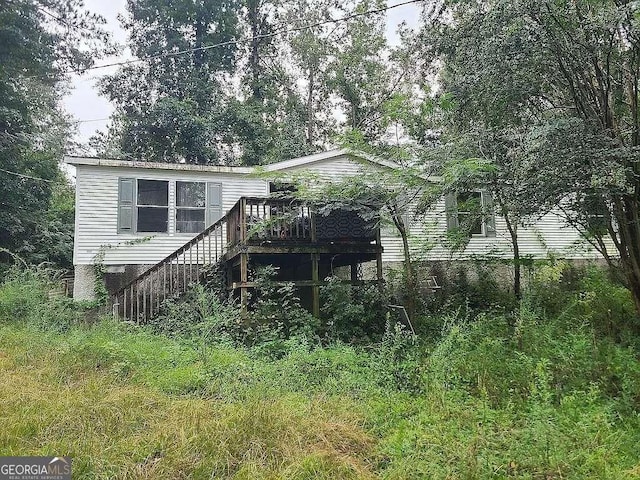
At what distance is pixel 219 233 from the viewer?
10.7m

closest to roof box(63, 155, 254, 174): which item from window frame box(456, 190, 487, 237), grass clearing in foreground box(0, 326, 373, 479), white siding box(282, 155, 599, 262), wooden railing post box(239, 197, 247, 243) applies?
white siding box(282, 155, 599, 262)

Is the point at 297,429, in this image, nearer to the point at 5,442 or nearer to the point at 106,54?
the point at 5,442

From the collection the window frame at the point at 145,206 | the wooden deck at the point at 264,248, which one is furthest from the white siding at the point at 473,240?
the window frame at the point at 145,206

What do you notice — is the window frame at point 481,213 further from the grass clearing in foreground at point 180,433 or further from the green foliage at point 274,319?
the grass clearing in foreground at point 180,433

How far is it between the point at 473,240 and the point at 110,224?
30.3ft

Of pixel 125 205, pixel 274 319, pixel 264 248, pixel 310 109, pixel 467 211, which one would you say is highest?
pixel 310 109

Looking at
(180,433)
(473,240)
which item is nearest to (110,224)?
(180,433)

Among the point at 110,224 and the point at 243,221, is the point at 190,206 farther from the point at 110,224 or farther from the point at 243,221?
the point at 243,221

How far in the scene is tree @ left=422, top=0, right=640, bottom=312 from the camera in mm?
6199

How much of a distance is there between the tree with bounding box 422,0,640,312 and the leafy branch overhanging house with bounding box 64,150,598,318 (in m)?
2.17

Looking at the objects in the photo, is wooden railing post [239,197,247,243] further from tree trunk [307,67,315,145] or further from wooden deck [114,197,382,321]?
tree trunk [307,67,315,145]

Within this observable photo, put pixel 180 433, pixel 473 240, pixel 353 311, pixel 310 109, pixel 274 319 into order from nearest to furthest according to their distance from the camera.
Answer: pixel 180 433, pixel 274 319, pixel 353 311, pixel 473 240, pixel 310 109

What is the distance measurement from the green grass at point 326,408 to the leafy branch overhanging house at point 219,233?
2471 millimetres
